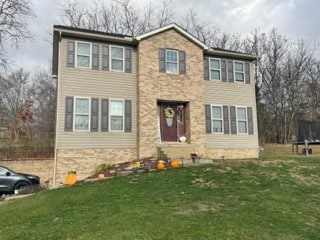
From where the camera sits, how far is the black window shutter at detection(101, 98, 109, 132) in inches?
658

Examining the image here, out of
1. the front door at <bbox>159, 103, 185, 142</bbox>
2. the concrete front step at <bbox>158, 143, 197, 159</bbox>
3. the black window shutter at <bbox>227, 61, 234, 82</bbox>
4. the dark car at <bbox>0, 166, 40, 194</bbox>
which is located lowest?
the dark car at <bbox>0, 166, 40, 194</bbox>

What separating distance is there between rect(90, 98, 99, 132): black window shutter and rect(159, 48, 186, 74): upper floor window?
382 centimetres

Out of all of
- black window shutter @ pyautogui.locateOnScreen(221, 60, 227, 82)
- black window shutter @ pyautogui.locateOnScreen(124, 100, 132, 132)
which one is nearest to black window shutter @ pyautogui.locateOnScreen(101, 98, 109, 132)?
black window shutter @ pyautogui.locateOnScreen(124, 100, 132, 132)

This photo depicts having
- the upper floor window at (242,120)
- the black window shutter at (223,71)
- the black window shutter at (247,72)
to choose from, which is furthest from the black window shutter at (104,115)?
the black window shutter at (247,72)

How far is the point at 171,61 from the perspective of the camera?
18312 millimetres

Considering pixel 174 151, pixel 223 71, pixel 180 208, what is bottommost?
pixel 180 208

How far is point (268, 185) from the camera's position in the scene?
1107 cm

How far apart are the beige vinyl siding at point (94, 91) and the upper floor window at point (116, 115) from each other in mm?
251

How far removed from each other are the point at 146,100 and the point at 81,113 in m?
3.27

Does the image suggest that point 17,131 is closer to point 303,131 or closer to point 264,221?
point 303,131

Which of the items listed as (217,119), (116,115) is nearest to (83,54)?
(116,115)

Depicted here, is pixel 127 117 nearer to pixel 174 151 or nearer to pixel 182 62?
pixel 174 151

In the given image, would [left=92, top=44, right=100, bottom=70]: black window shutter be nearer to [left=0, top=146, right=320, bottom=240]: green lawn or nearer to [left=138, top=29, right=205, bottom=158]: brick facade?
[left=138, top=29, right=205, bottom=158]: brick facade

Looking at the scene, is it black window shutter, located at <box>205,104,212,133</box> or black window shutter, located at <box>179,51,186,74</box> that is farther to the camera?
black window shutter, located at <box>205,104,212,133</box>
